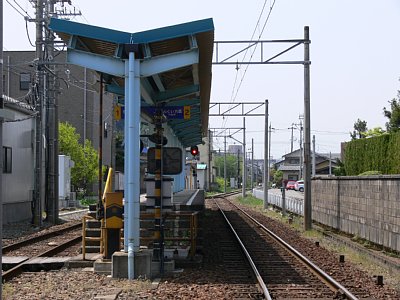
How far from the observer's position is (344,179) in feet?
64.1

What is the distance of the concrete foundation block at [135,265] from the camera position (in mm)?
10391

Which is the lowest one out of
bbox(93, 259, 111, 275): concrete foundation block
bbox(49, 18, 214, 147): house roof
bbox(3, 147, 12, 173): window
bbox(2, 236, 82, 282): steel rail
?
bbox(2, 236, 82, 282): steel rail

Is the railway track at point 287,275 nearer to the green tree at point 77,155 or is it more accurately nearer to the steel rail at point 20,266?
the steel rail at point 20,266

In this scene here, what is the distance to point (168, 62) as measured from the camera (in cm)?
1091

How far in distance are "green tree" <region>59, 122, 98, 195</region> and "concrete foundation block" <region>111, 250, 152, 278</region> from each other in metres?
31.5

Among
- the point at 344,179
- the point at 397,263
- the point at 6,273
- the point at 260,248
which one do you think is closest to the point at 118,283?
the point at 6,273

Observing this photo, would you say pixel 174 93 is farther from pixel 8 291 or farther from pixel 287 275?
pixel 8 291

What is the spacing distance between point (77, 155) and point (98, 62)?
1262 inches

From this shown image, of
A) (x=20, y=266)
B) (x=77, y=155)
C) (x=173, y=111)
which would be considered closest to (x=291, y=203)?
(x=77, y=155)

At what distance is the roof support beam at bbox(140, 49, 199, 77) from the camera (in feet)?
35.7

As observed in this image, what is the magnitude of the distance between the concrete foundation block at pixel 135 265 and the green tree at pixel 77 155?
103 feet

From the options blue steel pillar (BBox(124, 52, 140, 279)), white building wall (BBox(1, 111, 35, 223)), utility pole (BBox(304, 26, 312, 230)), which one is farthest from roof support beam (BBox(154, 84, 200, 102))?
white building wall (BBox(1, 111, 35, 223))

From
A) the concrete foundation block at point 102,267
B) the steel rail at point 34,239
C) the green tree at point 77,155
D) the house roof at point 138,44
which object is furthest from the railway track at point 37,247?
the green tree at point 77,155

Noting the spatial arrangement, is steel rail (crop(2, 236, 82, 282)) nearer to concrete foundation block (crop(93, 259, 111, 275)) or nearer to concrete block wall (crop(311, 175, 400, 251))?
concrete foundation block (crop(93, 259, 111, 275))
